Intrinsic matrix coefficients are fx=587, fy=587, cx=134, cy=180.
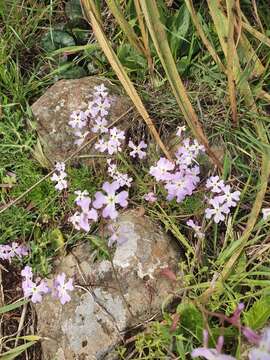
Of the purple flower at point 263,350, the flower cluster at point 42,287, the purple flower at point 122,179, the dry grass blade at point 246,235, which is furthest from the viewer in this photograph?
the purple flower at point 122,179

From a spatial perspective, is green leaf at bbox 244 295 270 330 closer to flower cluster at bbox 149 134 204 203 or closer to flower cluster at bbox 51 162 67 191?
flower cluster at bbox 149 134 204 203

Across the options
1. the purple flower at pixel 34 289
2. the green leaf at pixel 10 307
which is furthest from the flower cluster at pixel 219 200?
the green leaf at pixel 10 307

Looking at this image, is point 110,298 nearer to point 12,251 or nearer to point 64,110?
point 12,251

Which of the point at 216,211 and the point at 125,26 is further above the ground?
the point at 125,26

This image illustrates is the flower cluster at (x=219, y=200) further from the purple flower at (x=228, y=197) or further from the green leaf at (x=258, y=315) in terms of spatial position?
the green leaf at (x=258, y=315)

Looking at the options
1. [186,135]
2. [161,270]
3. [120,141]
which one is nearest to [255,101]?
[186,135]

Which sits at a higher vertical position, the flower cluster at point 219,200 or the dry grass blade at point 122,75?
the dry grass blade at point 122,75

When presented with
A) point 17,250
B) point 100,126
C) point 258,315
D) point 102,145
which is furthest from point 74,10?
point 258,315
